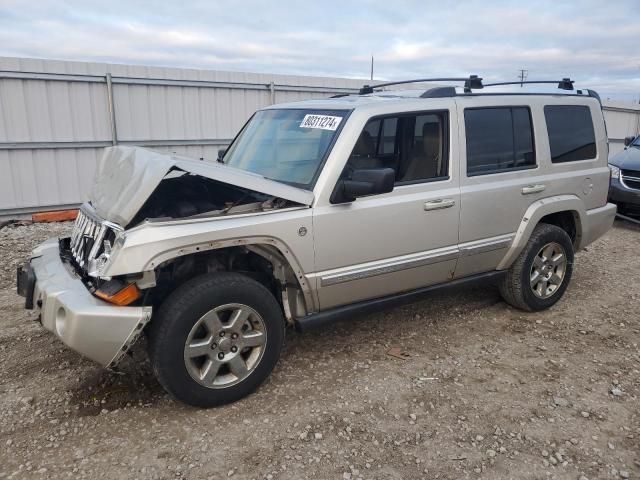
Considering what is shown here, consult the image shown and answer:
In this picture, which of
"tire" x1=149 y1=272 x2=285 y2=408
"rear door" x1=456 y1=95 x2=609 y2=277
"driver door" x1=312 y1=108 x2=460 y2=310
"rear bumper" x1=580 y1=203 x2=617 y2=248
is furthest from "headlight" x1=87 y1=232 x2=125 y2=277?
"rear bumper" x1=580 y1=203 x2=617 y2=248

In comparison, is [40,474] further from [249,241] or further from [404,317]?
[404,317]

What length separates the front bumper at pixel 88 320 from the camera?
2793 mm

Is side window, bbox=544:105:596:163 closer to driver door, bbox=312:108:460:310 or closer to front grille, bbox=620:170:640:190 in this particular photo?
driver door, bbox=312:108:460:310

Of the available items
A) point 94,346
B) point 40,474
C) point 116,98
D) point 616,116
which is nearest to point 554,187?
point 94,346

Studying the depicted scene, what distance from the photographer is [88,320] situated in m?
2.77

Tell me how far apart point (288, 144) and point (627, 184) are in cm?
742

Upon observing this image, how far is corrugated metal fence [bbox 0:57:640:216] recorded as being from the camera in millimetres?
8312

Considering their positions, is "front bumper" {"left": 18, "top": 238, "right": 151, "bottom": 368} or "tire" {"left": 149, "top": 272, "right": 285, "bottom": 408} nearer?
"front bumper" {"left": 18, "top": 238, "right": 151, "bottom": 368}

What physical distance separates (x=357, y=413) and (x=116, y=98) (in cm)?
776

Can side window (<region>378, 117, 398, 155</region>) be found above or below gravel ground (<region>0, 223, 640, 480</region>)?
above

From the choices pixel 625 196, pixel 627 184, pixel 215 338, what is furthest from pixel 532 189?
pixel 627 184

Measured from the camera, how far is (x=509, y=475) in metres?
2.71

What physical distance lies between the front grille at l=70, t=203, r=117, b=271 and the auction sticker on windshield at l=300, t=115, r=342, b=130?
1.59m

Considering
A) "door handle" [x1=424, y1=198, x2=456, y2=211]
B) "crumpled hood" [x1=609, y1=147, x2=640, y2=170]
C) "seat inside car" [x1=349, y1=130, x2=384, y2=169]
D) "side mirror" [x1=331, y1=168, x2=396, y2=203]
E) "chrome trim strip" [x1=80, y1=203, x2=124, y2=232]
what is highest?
"seat inside car" [x1=349, y1=130, x2=384, y2=169]
